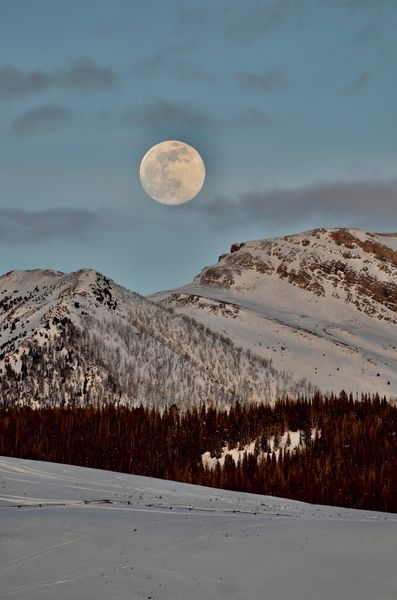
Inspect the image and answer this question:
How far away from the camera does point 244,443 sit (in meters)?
36.0

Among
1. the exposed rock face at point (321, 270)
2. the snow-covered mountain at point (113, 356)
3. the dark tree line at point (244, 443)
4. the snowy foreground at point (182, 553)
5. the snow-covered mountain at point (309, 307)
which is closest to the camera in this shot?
the snowy foreground at point (182, 553)

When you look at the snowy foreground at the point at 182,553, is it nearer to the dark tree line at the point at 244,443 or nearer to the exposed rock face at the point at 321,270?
the dark tree line at the point at 244,443

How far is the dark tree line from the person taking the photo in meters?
27.8

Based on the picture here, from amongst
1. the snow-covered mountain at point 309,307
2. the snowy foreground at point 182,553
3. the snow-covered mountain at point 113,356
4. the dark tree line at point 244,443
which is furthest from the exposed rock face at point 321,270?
the snowy foreground at point 182,553

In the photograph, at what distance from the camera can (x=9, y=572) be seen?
31.6ft

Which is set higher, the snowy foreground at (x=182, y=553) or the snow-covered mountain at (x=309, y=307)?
the snow-covered mountain at (x=309, y=307)

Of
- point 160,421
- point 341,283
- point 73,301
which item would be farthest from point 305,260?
point 160,421

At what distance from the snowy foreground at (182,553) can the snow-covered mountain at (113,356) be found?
1753 inches

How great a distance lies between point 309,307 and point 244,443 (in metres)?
127

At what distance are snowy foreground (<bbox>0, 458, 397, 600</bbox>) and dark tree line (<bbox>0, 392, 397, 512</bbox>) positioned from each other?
36.2ft

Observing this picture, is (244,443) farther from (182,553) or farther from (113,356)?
(113,356)

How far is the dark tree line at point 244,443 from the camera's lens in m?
27.8

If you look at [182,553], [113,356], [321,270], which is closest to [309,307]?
[321,270]

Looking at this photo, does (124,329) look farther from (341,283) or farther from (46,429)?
(341,283)
